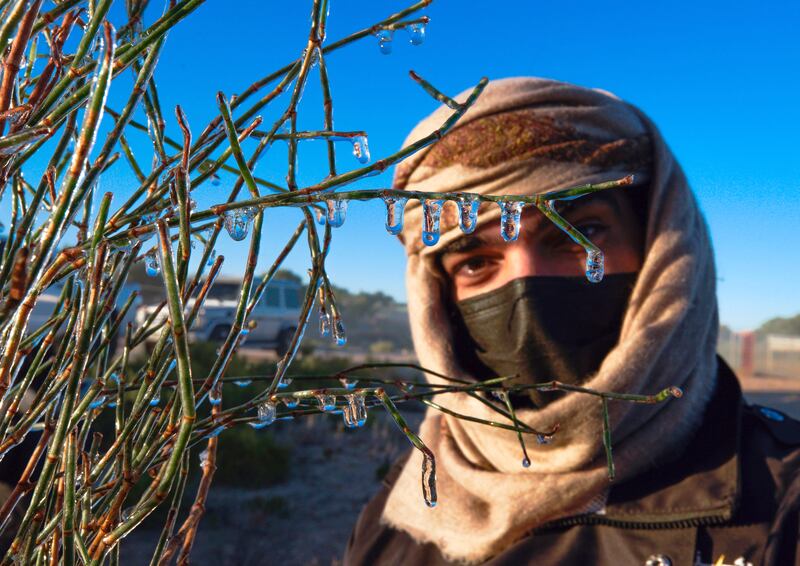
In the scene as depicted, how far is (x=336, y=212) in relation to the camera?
0.59 metres

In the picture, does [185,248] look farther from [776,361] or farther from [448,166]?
[776,361]

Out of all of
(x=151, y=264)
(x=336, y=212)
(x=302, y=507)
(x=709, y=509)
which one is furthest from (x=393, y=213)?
(x=302, y=507)

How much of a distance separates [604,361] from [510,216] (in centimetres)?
167

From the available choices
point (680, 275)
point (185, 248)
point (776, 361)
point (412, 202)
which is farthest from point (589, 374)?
point (776, 361)

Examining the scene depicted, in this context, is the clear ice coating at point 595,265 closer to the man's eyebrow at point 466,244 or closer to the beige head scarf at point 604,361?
the beige head scarf at point 604,361

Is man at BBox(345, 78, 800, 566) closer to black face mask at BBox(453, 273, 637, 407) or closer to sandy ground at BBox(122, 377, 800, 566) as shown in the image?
black face mask at BBox(453, 273, 637, 407)

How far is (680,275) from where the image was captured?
2.16m

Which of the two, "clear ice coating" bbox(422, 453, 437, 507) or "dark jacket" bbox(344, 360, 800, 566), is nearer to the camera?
"clear ice coating" bbox(422, 453, 437, 507)

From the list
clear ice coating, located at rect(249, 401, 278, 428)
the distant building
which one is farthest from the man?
the distant building

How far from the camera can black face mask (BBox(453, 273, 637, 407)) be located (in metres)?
2.19

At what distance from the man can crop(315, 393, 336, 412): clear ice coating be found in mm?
1534

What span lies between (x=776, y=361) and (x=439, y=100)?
40.8 meters

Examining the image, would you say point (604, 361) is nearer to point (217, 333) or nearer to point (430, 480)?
point (430, 480)

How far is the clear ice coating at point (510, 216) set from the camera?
21.1 inches
